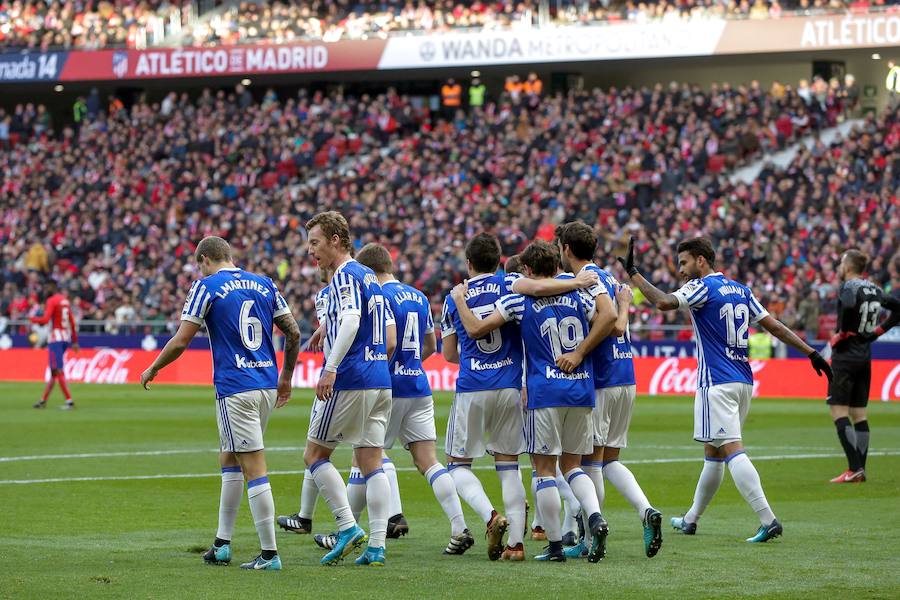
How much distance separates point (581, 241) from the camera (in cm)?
1091

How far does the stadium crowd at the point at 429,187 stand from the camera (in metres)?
37.1

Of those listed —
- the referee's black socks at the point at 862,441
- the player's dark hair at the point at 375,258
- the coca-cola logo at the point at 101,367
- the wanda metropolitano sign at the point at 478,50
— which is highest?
the wanda metropolitano sign at the point at 478,50

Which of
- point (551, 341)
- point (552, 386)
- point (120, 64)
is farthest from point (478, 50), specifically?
point (552, 386)

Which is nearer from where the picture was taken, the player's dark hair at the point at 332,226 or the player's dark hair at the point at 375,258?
the player's dark hair at the point at 332,226

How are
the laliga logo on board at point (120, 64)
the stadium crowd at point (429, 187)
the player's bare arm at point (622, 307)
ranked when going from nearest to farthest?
the player's bare arm at point (622, 307) < the stadium crowd at point (429, 187) < the laliga logo on board at point (120, 64)

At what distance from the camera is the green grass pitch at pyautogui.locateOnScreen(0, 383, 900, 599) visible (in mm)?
9242

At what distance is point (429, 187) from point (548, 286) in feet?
115

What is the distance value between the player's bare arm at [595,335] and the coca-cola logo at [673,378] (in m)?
21.8

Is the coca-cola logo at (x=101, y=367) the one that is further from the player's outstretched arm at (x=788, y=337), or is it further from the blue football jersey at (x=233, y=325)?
the blue football jersey at (x=233, y=325)

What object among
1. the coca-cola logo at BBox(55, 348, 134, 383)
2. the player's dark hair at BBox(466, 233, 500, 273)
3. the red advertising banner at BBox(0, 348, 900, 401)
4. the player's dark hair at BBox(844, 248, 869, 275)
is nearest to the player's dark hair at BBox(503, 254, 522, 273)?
the player's dark hair at BBox(466, 233, 500, 273)

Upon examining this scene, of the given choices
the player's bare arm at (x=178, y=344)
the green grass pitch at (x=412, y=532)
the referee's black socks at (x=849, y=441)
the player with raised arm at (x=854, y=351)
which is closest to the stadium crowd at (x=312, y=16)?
the green grass pitch at (x=412, y=532)

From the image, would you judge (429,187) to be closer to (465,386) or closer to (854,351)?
(854,351)

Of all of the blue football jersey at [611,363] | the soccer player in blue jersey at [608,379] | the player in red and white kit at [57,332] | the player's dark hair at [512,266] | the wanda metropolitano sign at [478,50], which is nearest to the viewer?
the soccer player in blue jersey at [608,379]

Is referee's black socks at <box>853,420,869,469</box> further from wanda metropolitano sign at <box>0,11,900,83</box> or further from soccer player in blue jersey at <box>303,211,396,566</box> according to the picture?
wanda metropolitano sign at <box>0,11,900,83</box>
